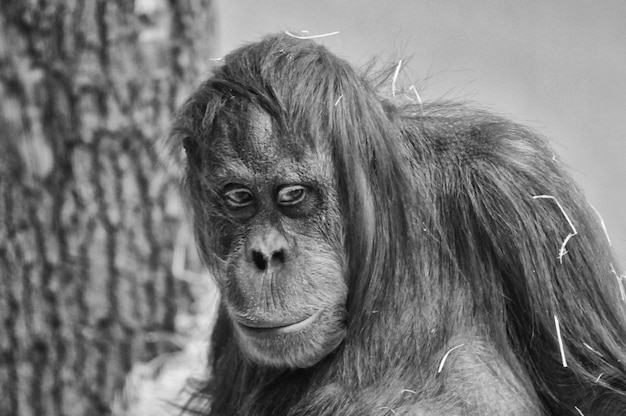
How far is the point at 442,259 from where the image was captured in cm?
284

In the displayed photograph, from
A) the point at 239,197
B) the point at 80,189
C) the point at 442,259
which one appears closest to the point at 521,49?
the point at 80,189

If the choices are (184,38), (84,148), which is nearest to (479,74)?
(184,38)

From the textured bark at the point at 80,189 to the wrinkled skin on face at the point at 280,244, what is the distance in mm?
1310

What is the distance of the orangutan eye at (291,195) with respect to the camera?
107 inches

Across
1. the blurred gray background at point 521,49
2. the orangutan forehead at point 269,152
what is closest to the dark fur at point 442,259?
the orangutan forehead at point 269,152

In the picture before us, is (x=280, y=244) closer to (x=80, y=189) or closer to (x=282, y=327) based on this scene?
(x=282, y=327)

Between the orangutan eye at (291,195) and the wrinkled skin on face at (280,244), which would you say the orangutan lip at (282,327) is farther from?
the orangutan eye at (291,195)

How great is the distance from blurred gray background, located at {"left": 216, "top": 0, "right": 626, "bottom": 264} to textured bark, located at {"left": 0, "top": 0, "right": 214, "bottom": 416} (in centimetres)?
324

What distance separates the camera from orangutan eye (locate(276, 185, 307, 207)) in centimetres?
271

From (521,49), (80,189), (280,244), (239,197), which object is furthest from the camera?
(521,49)

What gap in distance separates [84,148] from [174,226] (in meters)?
0.68

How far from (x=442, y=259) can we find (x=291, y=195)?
57 cm

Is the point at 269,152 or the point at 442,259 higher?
the point at 269,152

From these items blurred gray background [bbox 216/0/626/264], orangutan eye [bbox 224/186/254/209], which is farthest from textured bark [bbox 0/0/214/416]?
blurred gray background [bbox 216/0/626/264]
